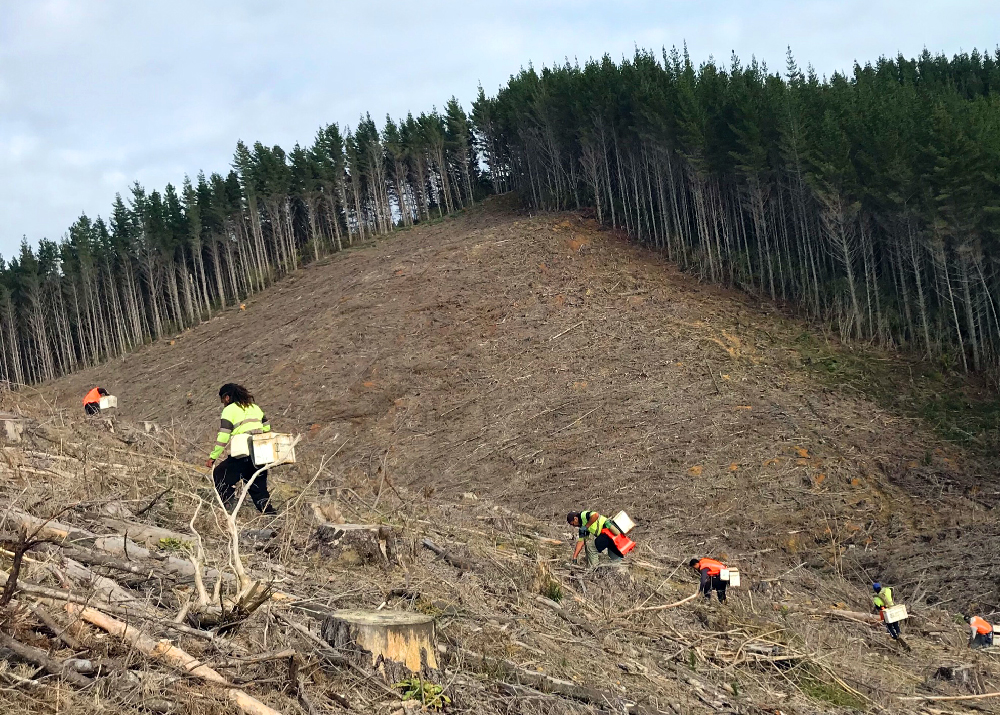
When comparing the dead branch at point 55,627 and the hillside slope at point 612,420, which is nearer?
the dead branch at point 55,627

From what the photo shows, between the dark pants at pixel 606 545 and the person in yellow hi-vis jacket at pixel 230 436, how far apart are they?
11.8ft

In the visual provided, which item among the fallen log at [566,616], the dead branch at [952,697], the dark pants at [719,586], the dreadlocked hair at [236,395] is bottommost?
the dead branch at [952,697]

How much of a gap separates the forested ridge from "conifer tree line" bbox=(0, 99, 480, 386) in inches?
5.7

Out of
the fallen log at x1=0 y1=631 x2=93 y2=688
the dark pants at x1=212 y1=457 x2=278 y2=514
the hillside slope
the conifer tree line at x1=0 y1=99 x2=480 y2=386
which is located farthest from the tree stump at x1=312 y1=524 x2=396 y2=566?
the conifer tree line at x1=0 y1=99 x2=480 y2=386

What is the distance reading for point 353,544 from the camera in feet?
24.8

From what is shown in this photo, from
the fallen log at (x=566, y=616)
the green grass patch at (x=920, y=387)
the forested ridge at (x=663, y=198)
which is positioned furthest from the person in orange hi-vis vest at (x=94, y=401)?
the forested ridge at (x=663, y=198)

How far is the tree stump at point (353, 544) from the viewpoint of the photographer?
24.7 ft

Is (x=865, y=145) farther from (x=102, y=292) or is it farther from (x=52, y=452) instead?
(x=102, y=292)

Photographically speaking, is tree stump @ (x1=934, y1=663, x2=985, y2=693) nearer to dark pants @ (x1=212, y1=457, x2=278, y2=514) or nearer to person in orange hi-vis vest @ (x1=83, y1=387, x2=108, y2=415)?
dark pants @ (x1=212, y1=457, x2=278, y2=514)

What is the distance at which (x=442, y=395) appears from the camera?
25.7m

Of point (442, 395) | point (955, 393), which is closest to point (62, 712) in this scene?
point (442, 395)

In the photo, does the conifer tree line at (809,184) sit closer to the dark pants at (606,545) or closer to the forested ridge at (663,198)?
the forested ridge at (663,198)

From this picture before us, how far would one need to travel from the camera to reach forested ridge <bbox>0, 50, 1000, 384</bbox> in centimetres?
2594

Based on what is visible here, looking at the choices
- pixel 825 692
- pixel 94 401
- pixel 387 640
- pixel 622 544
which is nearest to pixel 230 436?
pixel 622 544
